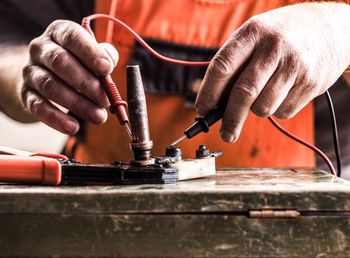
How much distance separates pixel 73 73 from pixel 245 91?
277 mm

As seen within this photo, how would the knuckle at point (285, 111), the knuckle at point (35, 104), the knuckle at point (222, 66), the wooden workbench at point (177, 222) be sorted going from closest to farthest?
the wooden workbench at point (177, 222) < the knuckle at point (222, 66) < the knuckle at point (285, 111) < the knuckle at point (35, 104)

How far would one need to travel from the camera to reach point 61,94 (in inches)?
36.8

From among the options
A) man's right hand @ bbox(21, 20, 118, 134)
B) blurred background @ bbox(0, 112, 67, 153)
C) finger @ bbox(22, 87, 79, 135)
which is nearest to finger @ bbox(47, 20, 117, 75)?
man's right hand @ bbox(21, 20, 118, 134)

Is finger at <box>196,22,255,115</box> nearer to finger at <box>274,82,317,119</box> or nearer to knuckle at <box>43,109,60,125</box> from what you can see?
finger at <box>274,82,317,119</box>

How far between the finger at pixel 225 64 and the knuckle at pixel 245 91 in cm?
2

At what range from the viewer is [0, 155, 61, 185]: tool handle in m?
0.69

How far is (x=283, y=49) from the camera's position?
786 mm

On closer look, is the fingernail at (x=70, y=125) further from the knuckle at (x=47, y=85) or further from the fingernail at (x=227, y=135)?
the fingernail at (x=227, y=135)

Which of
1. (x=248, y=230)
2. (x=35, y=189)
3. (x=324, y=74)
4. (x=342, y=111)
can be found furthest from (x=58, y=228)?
(x=342, y=111)

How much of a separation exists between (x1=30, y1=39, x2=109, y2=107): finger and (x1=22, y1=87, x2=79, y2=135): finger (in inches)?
2.3

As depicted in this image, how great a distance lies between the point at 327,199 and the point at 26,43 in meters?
0.99

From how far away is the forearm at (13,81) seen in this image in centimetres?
131

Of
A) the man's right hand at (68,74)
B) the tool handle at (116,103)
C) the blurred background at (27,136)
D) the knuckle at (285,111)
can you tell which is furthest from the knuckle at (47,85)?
the blurred background at (27,136)

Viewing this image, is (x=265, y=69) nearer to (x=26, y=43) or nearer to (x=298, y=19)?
(x=298, y=19)
